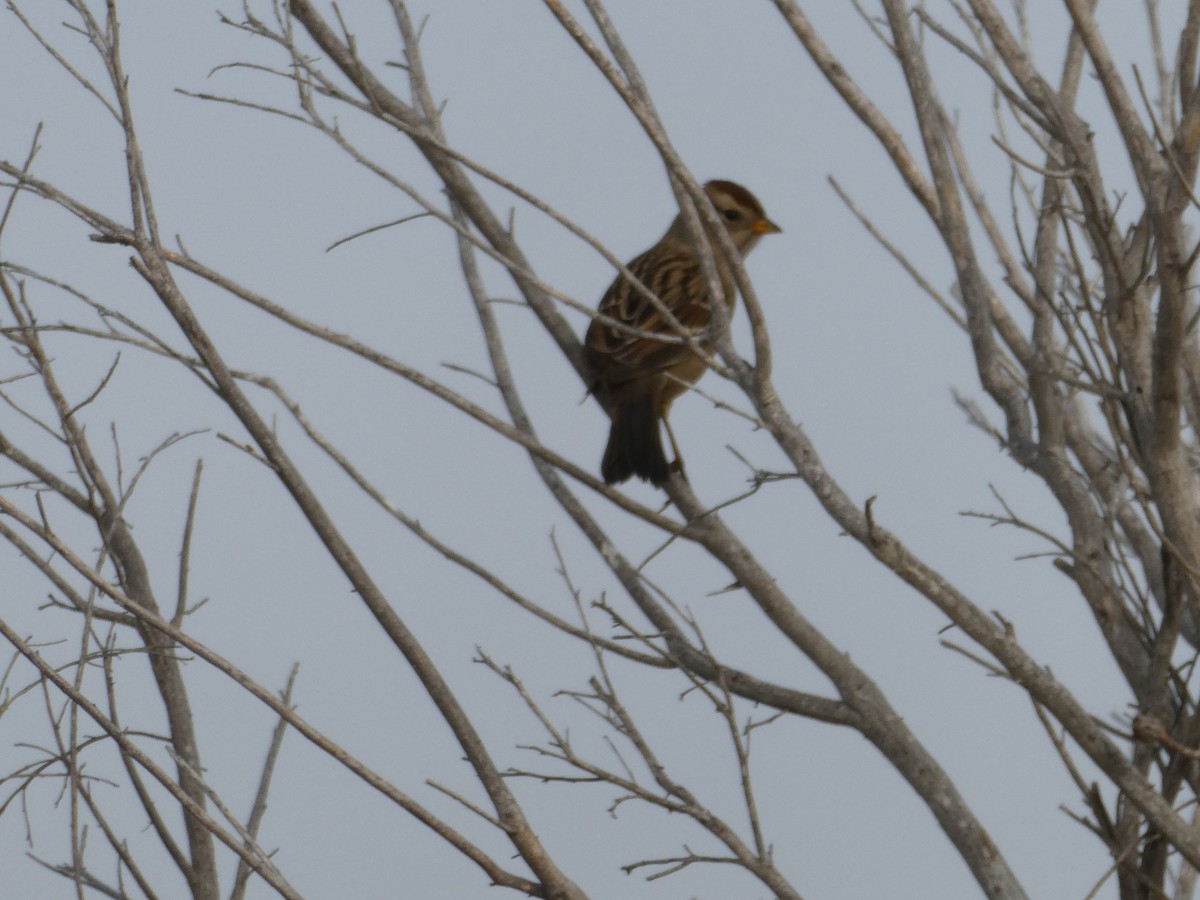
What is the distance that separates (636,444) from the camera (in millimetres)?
3736

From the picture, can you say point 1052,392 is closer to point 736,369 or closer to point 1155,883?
point 736,369

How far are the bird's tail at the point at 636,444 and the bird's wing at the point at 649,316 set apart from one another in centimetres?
9

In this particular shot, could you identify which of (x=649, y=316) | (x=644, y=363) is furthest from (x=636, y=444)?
(x=649, y=316)

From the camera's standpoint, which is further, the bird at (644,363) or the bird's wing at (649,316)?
the bird's wing at (649,316)

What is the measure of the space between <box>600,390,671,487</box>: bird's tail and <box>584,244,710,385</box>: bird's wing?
9cm

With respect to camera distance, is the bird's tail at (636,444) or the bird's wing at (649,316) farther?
the bird's wing at (649,316)

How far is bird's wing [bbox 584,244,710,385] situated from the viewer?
380 cm

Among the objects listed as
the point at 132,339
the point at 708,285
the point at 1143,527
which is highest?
the point at 132,339

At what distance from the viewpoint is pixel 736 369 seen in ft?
8.91

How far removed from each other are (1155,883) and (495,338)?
1.83 m

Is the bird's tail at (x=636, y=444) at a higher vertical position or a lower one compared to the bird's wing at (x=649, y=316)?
lower

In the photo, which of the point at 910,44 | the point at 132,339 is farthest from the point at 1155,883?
the point at 132,339

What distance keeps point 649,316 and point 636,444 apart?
2.11 feet

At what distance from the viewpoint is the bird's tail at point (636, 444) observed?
3625 millimetres
